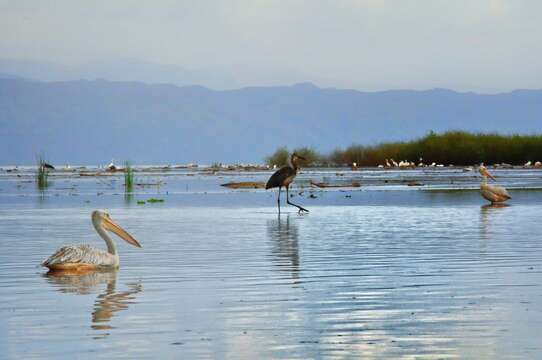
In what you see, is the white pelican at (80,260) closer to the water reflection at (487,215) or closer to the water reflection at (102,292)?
the water reflection at (102,292)

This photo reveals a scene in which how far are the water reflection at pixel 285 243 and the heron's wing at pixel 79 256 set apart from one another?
6.87 feet

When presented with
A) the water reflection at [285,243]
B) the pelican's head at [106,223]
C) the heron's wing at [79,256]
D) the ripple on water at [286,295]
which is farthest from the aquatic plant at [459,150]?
the heron's wing at [79,256]

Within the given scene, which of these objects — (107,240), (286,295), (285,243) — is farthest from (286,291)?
(285,243)

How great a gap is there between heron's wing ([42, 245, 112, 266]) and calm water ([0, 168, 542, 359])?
27 cm

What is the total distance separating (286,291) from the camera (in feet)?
36.2

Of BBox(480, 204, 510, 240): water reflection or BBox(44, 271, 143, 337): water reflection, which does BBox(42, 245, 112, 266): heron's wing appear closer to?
BBox(44, 271, 143, 337): water reflection

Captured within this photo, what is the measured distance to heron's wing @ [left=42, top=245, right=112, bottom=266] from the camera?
13.3 m

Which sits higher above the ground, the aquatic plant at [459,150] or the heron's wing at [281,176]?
the aquatic plant at [459,150]

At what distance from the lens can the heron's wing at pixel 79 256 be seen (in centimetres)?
1330

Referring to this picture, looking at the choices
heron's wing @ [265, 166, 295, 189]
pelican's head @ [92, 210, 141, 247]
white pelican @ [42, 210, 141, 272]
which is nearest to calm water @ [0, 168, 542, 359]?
white pelican @ [42, 210, 141, 272]

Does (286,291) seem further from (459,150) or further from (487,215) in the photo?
(459,150)

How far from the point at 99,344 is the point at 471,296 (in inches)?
151

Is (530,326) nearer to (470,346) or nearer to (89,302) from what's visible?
(470,346)

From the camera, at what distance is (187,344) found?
320 inches
